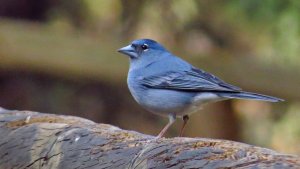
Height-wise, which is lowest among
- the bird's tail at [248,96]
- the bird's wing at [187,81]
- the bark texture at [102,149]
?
the bark texture at [102,149]

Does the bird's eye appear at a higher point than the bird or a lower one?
higher

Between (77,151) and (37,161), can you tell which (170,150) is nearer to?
(77,151)

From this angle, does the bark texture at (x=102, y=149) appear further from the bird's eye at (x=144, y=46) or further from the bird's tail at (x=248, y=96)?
the bird's eye at (x=144, y=46)

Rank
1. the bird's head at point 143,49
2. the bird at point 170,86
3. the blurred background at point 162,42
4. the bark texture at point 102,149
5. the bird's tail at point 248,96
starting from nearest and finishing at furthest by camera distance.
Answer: the bark texture at point 102,149 < the bird's tail at point 248,96 < the bird at point 170,86 < the bird's head at point 143,49 < the blurred background at point 162,42

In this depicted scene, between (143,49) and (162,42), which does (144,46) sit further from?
(162,42)

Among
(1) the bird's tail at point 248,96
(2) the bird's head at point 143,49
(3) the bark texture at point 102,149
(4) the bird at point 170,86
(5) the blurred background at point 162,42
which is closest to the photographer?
(3) the bark texture at point 102,149

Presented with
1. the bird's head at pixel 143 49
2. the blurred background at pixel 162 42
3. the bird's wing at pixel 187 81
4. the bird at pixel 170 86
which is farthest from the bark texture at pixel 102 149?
the blurred background at pixel 162 42

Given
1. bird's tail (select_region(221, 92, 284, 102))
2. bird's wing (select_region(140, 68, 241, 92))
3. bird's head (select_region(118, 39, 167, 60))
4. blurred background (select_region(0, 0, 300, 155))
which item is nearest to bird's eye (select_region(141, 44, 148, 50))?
bird's head (select_region(118, 39, 167, 60))

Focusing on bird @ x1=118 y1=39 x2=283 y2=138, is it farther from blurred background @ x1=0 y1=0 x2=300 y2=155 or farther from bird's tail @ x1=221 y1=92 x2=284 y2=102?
blurred background @ x1=0 y1=0 x2=300 y2=155
